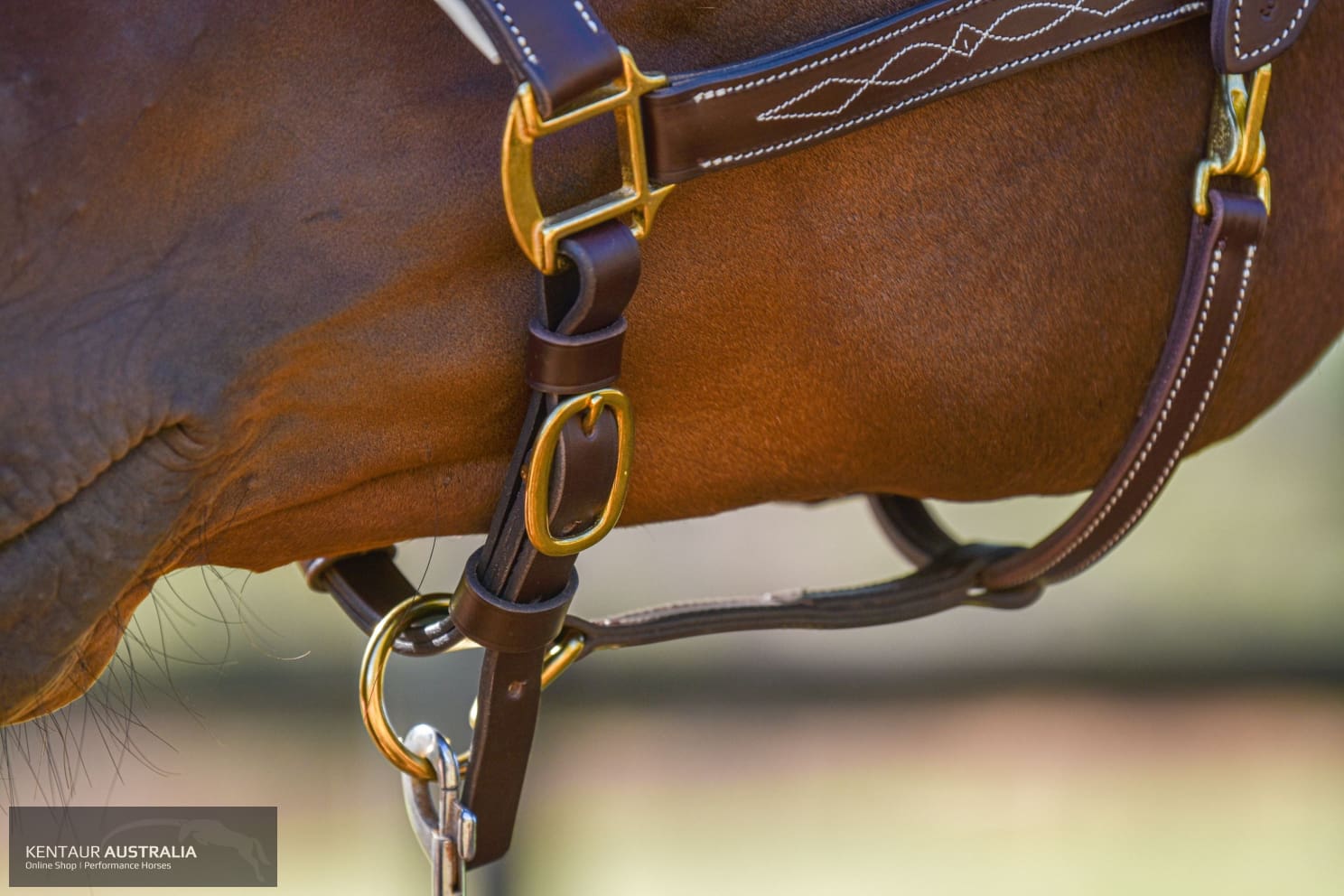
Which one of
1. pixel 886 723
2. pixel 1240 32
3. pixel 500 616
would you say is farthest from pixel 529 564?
pixel 886 723

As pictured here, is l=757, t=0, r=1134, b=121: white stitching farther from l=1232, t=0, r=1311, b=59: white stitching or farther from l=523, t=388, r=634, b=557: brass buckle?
l=523, t=388, r=634, b=557: brass buckle

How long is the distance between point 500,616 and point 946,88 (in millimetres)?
503

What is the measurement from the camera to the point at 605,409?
0.97 m

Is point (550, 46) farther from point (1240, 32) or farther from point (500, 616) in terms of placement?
point (1240, 32)

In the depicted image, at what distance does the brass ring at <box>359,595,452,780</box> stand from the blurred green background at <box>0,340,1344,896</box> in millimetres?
1979

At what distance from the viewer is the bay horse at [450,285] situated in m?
0.85

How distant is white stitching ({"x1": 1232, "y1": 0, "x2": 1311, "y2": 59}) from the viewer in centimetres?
108

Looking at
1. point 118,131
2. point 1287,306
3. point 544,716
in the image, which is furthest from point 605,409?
point 544,716

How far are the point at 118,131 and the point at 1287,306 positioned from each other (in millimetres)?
961

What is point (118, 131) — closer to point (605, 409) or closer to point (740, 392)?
point (605, 409)

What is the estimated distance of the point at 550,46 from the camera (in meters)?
0.85

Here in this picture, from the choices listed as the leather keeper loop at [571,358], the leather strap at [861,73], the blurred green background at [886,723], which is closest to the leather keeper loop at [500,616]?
the leather keeper loop at [571,358]

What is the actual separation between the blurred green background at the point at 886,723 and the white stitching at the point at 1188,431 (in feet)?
6.71

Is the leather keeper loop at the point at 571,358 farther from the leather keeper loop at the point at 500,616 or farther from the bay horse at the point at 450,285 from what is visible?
the leather keeper loop at the point at 500,616
